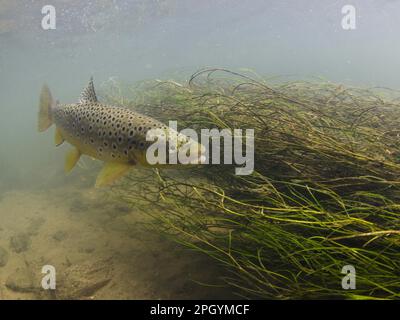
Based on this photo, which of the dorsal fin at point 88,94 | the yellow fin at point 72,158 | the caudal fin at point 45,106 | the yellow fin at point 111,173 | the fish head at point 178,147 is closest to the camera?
the fish head at point 178,147

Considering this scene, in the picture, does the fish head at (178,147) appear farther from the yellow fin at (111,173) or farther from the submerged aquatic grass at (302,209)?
the yellow fin at (111,173)

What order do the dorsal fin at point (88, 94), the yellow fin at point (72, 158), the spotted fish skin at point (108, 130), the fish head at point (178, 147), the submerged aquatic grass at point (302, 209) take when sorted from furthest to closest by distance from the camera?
1. the dorsal fin at point (88, 94)
2. the yellow fin at point (72, 158)
3. the spotted fish skin at point (108, 130)
4. the fish head at point (178, 147)
5. the submerged aquatic grass at point (302, 209)

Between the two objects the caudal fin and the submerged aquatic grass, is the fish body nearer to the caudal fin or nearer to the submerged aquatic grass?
the caudal fin

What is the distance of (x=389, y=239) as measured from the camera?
110 inches

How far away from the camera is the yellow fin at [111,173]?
Result: 13.4ft

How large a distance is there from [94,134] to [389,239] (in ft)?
12.2

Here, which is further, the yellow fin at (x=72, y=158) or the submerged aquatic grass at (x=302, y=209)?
the yellow fin at (x=72, y=158)

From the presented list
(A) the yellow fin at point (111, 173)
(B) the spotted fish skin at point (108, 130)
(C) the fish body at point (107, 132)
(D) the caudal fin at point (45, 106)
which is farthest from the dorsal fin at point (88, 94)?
(A) the yellow fin at point (111, 173)

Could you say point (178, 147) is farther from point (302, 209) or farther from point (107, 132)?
point (302, 209)

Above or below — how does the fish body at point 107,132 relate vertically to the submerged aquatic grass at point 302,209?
above

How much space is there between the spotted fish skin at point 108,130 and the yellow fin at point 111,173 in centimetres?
11

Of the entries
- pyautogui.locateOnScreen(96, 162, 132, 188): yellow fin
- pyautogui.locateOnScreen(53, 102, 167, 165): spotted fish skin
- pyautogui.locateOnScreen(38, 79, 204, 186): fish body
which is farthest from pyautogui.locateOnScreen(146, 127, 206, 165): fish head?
pyautogui.locateOnScreen(96, 162, 132, 188): yellow fin

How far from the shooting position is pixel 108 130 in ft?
14.6

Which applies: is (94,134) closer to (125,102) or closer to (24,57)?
(125,102)
